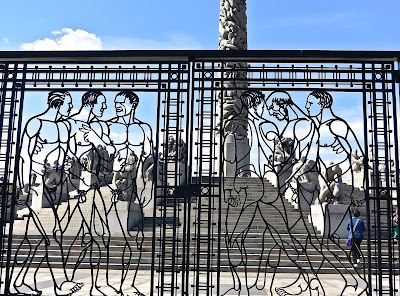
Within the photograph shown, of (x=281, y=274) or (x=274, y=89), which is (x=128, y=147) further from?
(x=281, y=274)

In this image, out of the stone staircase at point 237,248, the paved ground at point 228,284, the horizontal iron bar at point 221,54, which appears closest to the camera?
the horizontal iron bar at point 221,54

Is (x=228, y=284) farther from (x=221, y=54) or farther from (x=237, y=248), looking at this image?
(x=221, y=54)

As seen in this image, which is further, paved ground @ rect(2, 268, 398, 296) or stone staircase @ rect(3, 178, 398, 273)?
stone staircase @ rect(3, 178, 398, 273)

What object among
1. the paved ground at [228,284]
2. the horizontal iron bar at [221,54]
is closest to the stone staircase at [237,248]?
the paved ground at [228,284]

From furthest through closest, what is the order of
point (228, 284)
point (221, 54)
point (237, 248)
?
point (237, 248)
point (228, 284)
point (221, 54)

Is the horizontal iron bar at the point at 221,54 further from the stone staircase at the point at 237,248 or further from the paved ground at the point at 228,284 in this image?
the stone staircase at the point at 237,248

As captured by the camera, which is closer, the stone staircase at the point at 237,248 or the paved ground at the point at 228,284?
the paved ground at the point at 228,284

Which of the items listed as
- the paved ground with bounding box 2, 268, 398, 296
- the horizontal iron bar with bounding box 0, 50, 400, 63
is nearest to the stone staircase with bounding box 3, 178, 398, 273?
the paved ground with bounding box 2, 268, 398, 296

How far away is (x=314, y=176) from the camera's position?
39.6ft

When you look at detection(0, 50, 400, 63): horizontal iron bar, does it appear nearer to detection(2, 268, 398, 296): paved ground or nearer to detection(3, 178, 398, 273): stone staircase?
detection(2, 268, 398, 296): paved ground

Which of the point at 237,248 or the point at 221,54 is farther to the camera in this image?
the point at 237,248

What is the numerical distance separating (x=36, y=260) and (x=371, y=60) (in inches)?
340

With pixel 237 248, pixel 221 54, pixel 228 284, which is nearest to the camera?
pixel 221 54

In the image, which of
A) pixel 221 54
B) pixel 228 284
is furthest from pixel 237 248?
pixel 221 54
